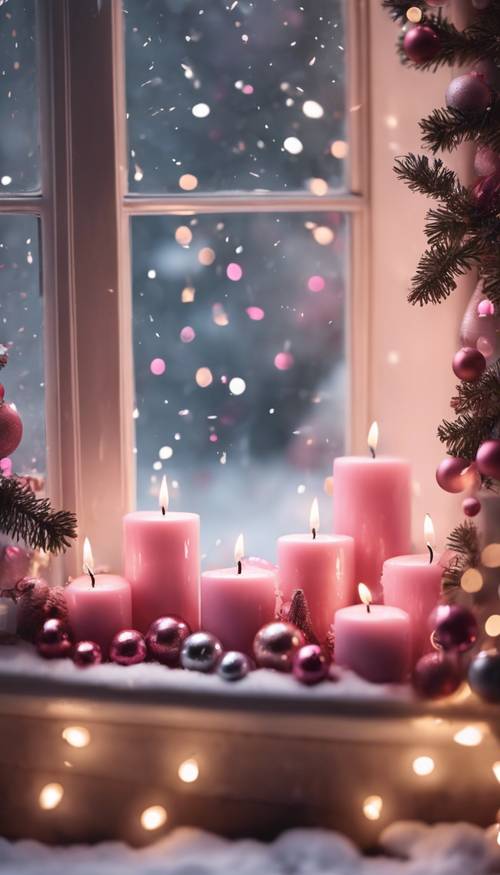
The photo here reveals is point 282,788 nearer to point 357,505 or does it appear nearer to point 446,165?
point 357,505

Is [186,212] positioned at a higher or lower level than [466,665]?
higher

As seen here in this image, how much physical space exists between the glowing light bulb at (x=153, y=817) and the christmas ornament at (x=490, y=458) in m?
0.63

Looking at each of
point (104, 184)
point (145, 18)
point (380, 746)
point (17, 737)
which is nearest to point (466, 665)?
point (380, 746)

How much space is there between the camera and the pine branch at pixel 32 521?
1209 mm

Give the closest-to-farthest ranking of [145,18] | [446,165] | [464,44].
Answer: [464,44] → [446,165] → [145,18]

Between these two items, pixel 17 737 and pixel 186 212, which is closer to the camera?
pixel 17 737

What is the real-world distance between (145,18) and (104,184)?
10.7 inches

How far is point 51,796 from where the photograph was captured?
3.85ft

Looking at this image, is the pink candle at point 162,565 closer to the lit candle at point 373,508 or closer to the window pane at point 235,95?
the lit candle at point 373,508

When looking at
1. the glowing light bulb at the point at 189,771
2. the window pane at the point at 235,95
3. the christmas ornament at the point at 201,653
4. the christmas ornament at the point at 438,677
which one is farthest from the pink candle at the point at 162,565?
the window pane at the point at 235,95

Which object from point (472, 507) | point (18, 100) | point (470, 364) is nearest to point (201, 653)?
point (472, 507)

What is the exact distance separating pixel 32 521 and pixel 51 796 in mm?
379

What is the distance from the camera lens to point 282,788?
1115 millimetres

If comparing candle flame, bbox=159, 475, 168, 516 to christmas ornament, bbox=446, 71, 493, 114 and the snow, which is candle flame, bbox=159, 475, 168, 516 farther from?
christmas ornament, bbox=446, 71, 493, 114
